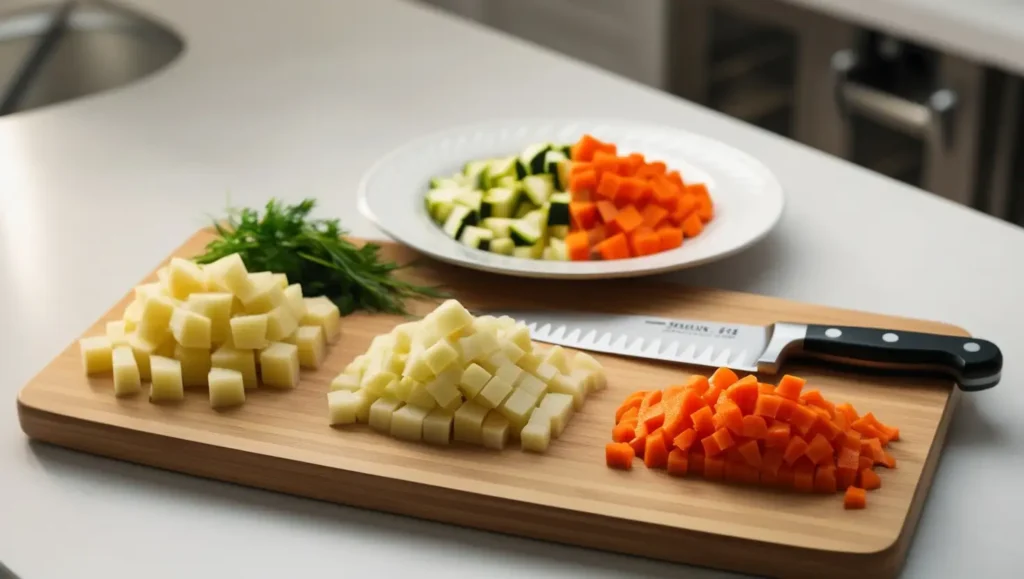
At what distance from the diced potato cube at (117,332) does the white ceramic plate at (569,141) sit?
1.07 feet

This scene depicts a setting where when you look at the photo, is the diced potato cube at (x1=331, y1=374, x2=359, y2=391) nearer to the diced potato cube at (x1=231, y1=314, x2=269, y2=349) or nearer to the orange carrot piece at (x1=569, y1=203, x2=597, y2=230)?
the diced potato cube at (x1=231, y1=314, x2=269, y2=349)

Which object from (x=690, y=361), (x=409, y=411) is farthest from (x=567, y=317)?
(x=409, y=411)

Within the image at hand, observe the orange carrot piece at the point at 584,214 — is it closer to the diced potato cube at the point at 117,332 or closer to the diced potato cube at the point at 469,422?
the diced potato cube at the point at 469,422

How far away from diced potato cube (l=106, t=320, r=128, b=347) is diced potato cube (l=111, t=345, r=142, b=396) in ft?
0.05

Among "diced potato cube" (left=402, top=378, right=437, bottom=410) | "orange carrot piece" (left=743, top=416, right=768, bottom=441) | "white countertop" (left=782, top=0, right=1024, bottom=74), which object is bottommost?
"diced potato cube" (left=402, top=378, right=437, bottom=410)

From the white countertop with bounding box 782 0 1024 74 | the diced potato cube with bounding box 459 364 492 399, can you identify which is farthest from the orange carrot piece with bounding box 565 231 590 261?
the white countertop with bounding box 782 0 1024 74

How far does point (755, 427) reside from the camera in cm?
98

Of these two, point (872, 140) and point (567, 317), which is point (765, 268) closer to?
point (567, 317)

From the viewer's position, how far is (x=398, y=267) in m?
1.40

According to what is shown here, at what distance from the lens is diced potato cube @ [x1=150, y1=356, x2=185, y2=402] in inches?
45.0

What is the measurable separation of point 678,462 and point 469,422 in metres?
0.19

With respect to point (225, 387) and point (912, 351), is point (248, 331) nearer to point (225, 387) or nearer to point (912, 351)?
point (225, 387)

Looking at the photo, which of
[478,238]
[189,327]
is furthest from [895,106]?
[189,327]

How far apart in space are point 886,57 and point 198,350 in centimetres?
171
